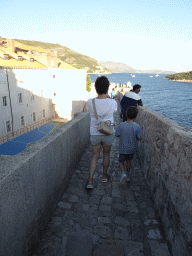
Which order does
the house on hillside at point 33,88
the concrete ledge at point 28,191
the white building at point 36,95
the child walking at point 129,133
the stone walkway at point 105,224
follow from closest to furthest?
the concrete ledge at point 28,191 → the stone walkway at point 105,224 → the child walking at point 129,133 → the white building at point 36,95 → the house on hillside at point 33,88

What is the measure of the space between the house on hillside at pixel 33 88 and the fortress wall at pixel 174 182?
84.4ft

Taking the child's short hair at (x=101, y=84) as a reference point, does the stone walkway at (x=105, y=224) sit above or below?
below

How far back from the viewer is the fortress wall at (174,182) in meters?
2.01

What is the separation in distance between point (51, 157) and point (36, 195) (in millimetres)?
592

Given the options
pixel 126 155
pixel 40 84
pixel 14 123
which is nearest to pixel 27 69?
pixel 40 84

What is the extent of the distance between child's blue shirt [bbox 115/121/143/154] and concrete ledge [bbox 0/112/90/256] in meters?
1.15

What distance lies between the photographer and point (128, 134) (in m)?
3.59

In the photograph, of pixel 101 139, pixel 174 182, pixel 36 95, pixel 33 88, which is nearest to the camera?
pixel 174 182

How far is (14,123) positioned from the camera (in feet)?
91.5

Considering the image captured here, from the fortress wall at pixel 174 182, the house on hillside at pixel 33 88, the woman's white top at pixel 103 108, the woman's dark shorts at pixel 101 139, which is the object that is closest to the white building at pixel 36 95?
the house on hillside at pixel 33 88

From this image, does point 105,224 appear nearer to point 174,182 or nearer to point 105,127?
point 174,182

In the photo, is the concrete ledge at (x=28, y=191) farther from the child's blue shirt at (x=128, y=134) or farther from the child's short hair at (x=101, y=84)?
the child's blue shirt at (x=128, y=134)

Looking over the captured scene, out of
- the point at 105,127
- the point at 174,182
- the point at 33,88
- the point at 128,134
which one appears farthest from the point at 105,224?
the point at 33,88

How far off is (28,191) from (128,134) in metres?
2.14
